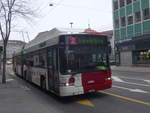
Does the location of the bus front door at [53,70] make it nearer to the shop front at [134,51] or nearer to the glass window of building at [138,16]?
the shop front at [134,51]

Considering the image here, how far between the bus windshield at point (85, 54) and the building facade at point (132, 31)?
21444 millimetres

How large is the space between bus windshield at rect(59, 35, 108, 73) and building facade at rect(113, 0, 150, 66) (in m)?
21.4

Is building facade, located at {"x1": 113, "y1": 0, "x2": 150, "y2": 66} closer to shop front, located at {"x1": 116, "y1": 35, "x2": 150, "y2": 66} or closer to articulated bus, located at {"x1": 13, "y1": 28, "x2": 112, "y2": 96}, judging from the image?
shop front, located at {"x1": 116, "y1": 35, "x2": 150, "y2": 66}

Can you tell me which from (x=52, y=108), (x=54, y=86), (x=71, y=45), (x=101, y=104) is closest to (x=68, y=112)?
(x=52, y=108)

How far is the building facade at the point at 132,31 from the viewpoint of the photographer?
98.2ft

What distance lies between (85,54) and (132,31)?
2547 cm

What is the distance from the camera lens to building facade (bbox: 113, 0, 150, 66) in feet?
98.2

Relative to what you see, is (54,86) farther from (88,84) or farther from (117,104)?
(117,104)

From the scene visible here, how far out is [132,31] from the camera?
32.4 meters

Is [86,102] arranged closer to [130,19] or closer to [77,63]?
[77,63]

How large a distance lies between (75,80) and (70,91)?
0.46 m

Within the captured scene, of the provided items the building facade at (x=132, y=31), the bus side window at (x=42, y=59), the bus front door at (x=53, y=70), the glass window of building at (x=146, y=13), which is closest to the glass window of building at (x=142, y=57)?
the building facade at (x=132, y=31)

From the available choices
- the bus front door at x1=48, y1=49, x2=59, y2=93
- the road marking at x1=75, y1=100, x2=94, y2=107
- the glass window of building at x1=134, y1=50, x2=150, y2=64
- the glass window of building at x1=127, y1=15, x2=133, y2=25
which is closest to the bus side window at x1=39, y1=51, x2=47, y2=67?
the bus front door at x1=48, y1=49, x2=59, y2=93

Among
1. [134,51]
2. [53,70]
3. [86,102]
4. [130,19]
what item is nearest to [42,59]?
[53,70]
